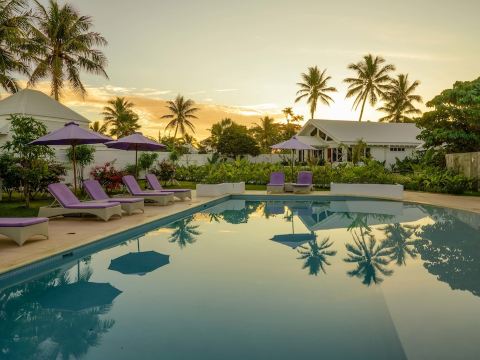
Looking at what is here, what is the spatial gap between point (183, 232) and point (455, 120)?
1750 cm

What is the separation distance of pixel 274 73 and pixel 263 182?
6118 millimetres

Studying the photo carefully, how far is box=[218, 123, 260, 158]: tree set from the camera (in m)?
43.0

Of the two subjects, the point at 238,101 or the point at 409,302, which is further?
the point at 238,101

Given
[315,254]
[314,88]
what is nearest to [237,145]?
[314,88]

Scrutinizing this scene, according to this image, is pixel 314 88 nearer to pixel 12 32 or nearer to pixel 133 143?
pixel 12 32

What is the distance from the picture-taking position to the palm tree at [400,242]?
7.62 meters

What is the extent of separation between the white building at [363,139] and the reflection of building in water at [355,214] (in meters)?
16.2

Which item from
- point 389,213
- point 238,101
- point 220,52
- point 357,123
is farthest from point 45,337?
point 357,123

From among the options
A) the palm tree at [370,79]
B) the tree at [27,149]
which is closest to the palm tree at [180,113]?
the palm tree at [370,79]

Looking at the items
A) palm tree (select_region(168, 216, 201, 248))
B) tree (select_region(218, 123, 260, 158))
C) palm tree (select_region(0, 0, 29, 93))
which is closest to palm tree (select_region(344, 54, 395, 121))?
tree (select_region(218, 123, 260, 158))

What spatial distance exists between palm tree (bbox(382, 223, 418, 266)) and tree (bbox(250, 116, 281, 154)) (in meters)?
41.3

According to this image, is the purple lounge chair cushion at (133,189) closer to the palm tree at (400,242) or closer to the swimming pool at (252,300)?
the swimming pool at (252,300)

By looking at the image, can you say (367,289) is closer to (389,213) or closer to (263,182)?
(389,213)

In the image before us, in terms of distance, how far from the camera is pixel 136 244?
338 inches
